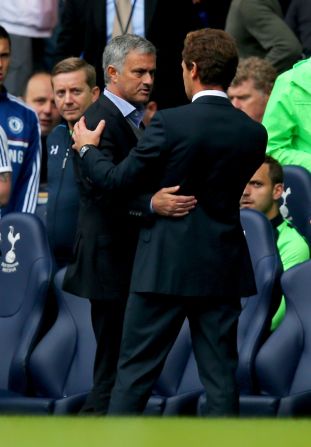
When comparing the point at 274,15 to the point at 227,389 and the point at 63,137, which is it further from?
the point at 227,389

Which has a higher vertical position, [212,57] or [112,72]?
[212,57]

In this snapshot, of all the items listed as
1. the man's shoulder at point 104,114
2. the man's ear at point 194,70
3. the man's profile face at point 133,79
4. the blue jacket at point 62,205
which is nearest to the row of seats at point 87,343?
the blue jacket at point 62,205

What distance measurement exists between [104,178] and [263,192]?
6.56 ft

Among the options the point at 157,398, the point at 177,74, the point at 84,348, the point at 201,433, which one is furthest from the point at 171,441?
the point at 177,74

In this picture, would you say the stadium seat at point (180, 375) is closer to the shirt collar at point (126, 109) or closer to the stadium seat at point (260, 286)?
the stadium seat at point (260, 286)

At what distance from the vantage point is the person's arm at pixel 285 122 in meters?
7.19

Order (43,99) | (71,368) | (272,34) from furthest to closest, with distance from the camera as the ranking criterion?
(43,99), (272,34), (71,368)

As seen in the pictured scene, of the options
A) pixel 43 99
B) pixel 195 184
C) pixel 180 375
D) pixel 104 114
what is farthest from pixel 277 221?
pixel 43 99

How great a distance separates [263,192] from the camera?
6883mm

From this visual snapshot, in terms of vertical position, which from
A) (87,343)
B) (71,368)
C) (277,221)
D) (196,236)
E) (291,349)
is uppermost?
(196,236)

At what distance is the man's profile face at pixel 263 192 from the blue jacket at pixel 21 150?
1468mm

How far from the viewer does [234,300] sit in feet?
16.5

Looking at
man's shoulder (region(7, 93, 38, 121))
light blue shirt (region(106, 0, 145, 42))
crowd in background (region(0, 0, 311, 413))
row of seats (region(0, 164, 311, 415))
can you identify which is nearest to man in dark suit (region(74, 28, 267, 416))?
crowd in background (region(0, 0, 311, 413))

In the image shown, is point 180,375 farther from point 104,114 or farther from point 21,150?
point 21,150
